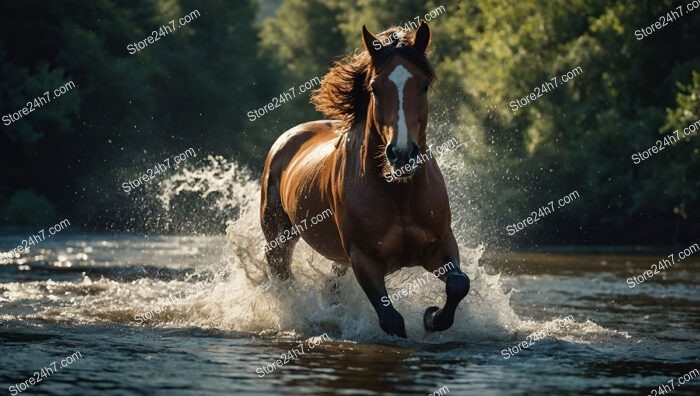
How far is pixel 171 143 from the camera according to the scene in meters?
51.2

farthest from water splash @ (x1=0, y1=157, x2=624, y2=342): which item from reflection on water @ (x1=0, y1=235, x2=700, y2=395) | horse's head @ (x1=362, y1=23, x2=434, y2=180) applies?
horse's head @ (x1=362, y1=23, x2=434, y2=180)

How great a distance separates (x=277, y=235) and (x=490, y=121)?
23.5 meters

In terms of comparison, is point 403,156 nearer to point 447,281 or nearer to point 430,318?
point 447,281

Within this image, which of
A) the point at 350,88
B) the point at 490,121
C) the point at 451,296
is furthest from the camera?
the point at 490,121

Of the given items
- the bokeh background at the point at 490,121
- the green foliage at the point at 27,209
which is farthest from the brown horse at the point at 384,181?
the green foliage at the point at 27,209

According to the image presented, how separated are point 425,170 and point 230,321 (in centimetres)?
307

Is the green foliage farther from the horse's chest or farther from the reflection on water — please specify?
the horse's chest

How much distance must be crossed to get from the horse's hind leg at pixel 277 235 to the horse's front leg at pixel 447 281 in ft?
10.5

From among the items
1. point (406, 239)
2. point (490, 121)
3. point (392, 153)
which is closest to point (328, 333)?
point (406, 239)

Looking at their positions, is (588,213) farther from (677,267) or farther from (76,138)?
(76,138)

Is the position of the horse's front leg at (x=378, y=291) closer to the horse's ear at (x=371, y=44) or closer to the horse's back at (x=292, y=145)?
the horse's ear at (x=371, y=44)

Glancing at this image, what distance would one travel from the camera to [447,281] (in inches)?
401

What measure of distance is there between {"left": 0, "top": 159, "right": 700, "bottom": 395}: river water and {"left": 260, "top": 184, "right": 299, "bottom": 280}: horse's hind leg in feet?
0.82

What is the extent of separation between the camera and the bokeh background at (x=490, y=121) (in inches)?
1267
